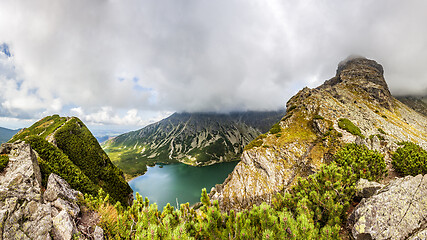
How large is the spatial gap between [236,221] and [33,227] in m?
10.2

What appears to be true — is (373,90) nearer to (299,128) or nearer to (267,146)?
(299,128)

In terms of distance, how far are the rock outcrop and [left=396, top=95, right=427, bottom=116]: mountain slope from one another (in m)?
250

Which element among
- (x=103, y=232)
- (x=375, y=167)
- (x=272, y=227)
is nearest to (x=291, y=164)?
(x=375, y=167)

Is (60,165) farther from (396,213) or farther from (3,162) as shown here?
(396,213)

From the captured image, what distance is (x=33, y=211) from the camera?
302 inches

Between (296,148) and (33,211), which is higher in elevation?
(33,211)

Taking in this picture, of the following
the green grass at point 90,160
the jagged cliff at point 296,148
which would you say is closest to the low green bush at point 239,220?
the green grass at point 90,160

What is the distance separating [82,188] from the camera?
17.5 metres

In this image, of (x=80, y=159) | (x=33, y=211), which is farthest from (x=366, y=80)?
(x=80, y=159)

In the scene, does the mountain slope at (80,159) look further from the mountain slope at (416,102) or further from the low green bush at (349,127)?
the mountain slope at (416,102)

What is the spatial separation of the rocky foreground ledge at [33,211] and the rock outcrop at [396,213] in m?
14.9

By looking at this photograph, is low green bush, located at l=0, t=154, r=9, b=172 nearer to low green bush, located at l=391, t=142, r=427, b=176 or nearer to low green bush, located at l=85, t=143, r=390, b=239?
low green bush, located at l=85, t=143, r=390, b=239

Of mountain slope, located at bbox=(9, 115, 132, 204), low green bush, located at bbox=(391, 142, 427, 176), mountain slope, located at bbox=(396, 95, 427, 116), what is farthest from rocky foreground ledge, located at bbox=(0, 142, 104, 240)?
mountain slope, located at bbox=(396, 95, 427, 116)

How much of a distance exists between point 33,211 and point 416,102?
29872 centimetres
